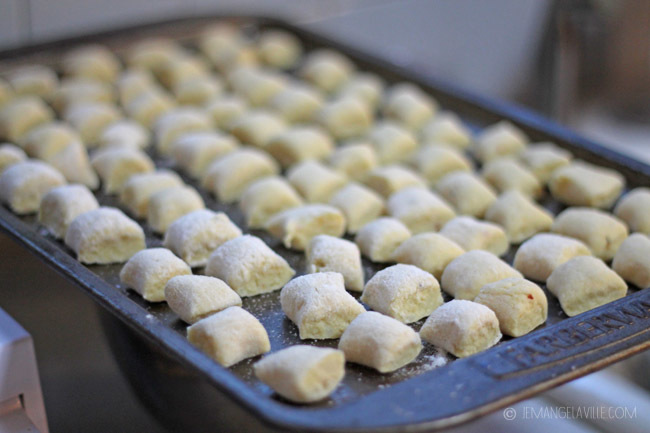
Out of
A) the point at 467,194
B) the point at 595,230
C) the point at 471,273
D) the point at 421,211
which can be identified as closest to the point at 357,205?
the point at 421,211

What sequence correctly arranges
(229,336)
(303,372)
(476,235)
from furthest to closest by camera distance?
(476,235), (229,336), (303,372)

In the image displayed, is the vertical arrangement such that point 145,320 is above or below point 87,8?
below

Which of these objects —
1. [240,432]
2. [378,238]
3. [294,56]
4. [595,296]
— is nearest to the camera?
[240,432]

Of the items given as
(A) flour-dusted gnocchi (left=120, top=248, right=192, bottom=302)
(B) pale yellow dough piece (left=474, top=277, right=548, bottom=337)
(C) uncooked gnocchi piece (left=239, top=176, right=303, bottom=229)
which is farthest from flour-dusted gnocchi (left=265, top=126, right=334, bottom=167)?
(B) pale yellow dough piece (left=474, top=277, right=548, bottom=337)

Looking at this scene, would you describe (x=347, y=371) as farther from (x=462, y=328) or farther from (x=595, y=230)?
(x=595, y=230)

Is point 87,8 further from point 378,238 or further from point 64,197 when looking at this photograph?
point 378,238

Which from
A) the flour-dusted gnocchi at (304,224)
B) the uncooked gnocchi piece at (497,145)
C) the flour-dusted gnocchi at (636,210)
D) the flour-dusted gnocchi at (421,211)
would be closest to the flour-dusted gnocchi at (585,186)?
the flour-dusted gnocchi at (636,210)

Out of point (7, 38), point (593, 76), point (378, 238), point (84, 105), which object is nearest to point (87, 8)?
point (7, 38)
